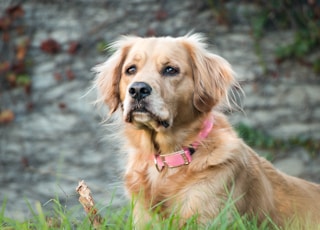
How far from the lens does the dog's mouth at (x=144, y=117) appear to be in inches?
163

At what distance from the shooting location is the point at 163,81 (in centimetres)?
427

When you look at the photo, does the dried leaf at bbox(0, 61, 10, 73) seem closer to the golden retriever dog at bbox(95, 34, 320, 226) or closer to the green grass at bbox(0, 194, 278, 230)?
the golden retriever dog at bbox(95, 34, 320, 226)

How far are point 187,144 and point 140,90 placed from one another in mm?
480

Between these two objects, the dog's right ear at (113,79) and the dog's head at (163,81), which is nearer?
the dog's head at (163,81)

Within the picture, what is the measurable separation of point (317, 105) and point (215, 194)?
4515 mm

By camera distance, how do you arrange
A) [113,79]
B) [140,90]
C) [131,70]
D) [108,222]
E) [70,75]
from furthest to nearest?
[70,75] → [113,79] → [131,70] → [140,90] → [108,222]

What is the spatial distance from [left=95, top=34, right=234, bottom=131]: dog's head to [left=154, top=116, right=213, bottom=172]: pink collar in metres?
0.11

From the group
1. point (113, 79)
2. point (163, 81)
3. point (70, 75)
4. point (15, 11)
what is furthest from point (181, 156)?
point (15, 11)

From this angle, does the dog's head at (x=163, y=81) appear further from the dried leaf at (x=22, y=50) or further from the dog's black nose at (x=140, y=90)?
the dried leaf at (x=22, y=50)

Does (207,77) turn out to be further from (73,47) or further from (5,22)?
(5,22)

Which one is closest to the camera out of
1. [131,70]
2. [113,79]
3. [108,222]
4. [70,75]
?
[108,222]

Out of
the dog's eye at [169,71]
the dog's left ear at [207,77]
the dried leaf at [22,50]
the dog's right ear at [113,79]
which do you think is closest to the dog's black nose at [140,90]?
the dog's eye at [169,71]

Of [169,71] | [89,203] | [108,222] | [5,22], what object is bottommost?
[108,222]

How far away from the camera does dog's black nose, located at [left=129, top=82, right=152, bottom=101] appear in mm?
4095
